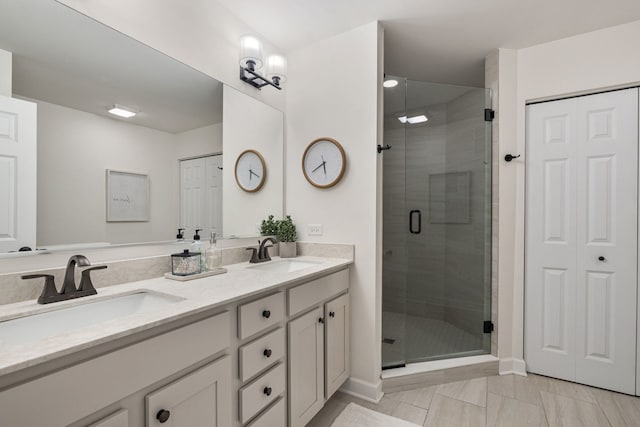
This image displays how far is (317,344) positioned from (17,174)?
60.2 inches

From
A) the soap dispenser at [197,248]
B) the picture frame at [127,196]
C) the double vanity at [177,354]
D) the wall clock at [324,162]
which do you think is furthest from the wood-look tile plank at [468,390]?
the picture frame at [127,196]

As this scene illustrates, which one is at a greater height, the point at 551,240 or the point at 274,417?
the point at 551,240

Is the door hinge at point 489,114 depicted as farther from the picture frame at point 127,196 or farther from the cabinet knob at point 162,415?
the cabinet knob at point 162,415

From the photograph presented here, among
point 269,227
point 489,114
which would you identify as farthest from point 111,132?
point 489,114

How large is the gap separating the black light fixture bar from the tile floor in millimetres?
2195

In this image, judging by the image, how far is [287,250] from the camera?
2178mm

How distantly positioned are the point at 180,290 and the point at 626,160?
115 inches

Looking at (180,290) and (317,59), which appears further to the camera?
(317,59)

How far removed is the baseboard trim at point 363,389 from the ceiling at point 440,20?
2.48 metres

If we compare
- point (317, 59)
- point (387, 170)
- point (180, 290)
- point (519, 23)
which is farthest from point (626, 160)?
point (180, 290)

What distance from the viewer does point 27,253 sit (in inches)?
43.7

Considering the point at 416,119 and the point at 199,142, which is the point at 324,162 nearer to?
the point at 199,142

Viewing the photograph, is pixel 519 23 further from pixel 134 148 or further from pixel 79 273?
pixel 79 273

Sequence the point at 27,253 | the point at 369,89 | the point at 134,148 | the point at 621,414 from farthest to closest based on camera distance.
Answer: the point at 369,89 → the point at 621,414 → the point at 134,148 → the point at 27,253
